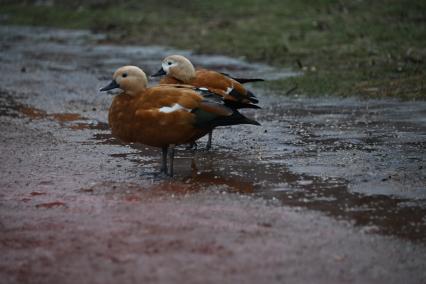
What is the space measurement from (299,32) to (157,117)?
36.0ft

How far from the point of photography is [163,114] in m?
7.76

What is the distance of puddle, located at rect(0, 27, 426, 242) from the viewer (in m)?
7.05

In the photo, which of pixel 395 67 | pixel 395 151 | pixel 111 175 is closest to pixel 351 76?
pixel 395 67

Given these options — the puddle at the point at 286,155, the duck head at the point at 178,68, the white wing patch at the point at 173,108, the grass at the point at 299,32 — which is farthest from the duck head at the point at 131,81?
the grass at the point at 299,32

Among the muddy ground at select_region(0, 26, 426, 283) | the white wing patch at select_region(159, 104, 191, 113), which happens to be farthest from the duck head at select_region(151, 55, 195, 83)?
the white wing patch at select_region(159, 104, 191, 113)

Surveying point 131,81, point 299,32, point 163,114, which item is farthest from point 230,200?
point 299,32

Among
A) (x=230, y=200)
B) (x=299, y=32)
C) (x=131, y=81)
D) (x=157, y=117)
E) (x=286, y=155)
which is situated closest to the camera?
(x=230, y=200)

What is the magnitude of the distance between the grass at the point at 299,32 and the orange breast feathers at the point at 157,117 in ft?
15.8

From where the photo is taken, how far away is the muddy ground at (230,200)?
5535mm

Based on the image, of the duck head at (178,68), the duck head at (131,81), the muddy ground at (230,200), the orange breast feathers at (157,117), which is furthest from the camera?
the duck head at (178,68)

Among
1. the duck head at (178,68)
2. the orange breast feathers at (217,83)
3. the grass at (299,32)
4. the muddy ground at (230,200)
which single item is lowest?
the muddy ground at (230,200)

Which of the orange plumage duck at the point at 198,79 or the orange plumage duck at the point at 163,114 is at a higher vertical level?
the orange plumage duck at the point at 198,79

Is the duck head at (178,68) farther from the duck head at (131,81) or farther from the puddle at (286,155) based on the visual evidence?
the duck head at (131,81)

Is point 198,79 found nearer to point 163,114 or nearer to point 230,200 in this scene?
point 163,114
